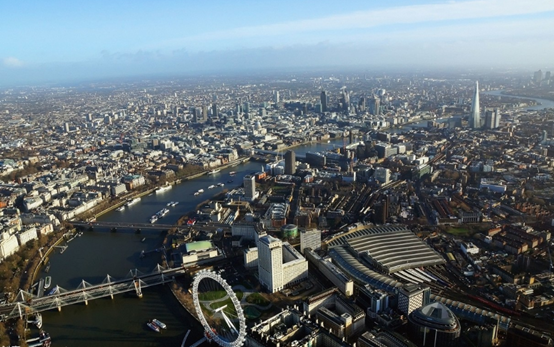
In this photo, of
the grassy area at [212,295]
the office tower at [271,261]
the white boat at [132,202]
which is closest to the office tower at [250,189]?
the white boat at [132,202]

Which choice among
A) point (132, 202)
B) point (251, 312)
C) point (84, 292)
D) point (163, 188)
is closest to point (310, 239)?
point (251, 312)

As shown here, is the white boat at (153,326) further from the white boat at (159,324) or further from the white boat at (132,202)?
the white boat at (132,202)

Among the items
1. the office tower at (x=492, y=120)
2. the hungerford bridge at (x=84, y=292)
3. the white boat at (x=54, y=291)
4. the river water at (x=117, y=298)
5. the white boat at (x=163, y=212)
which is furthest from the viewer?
the office tower at (x=492, y=120)

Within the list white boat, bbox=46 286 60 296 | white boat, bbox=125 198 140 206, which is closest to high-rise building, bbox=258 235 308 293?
white boat, bbox=46 286 60 296

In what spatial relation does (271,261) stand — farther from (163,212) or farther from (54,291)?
(163,212)

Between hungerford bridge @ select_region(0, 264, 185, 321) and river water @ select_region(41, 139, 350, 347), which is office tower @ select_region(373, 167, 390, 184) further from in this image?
hungerford bridge @ select_region(0, 264, 185, 321)
